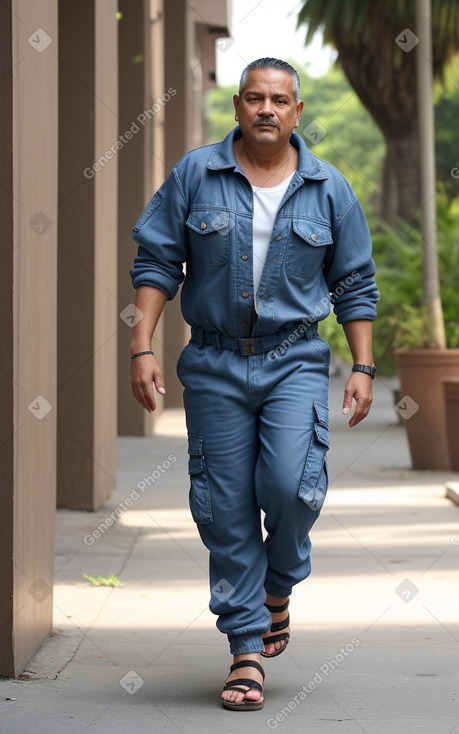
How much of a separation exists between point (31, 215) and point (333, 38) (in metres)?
19.1

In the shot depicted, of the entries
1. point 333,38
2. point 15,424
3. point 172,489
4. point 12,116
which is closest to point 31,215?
point 12,116

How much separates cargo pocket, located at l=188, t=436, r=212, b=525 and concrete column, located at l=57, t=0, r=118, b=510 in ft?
12.9

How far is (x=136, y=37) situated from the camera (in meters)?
12.3

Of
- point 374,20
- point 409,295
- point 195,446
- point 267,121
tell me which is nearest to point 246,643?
point 195,446

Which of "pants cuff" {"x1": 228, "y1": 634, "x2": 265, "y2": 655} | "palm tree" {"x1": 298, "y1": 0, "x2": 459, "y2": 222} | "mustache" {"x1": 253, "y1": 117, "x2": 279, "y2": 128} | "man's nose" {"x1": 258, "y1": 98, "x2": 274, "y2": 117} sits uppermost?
"palm tree" {"x1": 298, "y1": 0, "x2": 459, "y2": 222}

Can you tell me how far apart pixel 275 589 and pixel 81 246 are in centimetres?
406

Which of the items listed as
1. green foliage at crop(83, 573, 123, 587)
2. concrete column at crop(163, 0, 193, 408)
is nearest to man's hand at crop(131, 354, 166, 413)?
green foliage at crop(83, 573, 123, 587)

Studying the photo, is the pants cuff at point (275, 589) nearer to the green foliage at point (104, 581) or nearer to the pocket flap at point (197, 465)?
the pocket flap at point (197, 465)

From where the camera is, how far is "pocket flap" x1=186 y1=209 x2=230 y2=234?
4.02m

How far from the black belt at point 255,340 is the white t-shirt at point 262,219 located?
0.52ft

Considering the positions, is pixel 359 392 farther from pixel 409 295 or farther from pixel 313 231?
pixel 409 295

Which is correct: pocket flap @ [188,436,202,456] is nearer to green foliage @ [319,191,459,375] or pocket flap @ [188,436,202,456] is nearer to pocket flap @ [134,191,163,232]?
pocket flap @ [134,191,163,232]

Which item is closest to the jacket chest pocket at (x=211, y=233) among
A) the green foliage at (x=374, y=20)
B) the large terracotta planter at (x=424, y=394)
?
A: the large terracotta planter at (x=424, y=394)

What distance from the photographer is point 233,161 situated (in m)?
4.10
